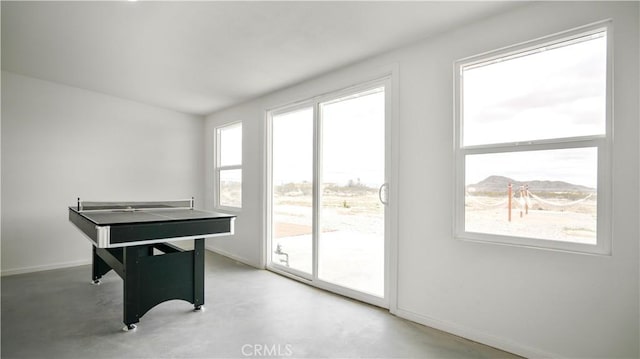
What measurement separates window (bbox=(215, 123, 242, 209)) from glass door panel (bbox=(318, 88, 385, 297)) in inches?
76.9

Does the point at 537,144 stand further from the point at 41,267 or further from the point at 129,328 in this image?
the point at 41,267

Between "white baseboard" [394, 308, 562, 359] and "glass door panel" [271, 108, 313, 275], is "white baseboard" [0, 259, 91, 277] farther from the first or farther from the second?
"white baseboard" [394, 308, 562, 359]

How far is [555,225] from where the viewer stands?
7.14 ft

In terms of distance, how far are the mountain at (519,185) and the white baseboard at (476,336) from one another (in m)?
1.08

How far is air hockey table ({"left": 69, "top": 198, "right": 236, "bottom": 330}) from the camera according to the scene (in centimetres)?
249

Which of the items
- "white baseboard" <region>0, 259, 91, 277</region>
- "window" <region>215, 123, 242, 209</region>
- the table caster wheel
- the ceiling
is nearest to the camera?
the ceiling

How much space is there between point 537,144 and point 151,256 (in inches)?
125

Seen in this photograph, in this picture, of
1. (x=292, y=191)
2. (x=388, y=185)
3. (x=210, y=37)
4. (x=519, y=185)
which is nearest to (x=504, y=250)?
(x=519, y=185)

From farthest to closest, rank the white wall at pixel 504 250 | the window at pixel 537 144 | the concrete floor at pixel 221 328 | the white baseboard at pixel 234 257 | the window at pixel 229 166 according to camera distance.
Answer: the window at pixel 229 166 → the white baseboard at pixel 234 257 → the concrete floor at pixel 221 328 → the window at pixel 537 144 → the white wall at pixel 504 250

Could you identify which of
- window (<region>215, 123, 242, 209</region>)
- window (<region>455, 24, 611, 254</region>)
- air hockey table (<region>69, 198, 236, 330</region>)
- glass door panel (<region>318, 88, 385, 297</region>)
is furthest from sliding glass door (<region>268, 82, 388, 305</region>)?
air hockey table (<region>69, 198, 236, 330</region>)

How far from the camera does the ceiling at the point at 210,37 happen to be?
96.4 inches

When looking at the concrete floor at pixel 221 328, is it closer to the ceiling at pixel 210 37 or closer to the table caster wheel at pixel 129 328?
the table caster wheel at pixel 129 328

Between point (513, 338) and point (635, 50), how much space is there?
1.96 m

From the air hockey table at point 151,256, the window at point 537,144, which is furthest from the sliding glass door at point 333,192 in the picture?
the air hockey table at point 151,256
